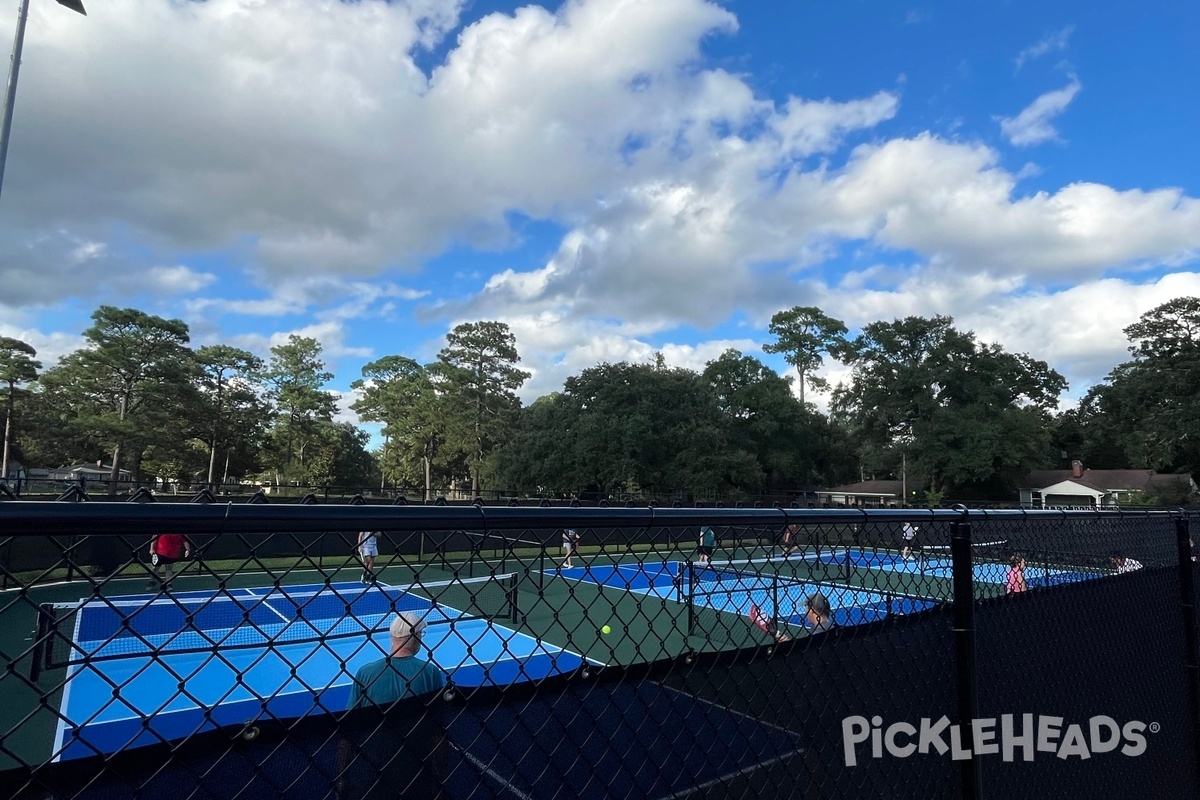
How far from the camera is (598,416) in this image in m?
38.1

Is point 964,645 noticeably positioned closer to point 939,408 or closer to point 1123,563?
point 1123,563

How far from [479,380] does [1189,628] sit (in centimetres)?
4807

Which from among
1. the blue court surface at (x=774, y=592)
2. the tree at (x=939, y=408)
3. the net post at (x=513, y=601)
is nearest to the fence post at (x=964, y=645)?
the blue court surface at (x=774, y=592)

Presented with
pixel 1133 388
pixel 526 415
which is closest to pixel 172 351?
pixel 526 415

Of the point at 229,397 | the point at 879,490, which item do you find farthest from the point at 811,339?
the point at 229,397

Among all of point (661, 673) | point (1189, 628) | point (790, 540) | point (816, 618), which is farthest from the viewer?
point (1189, 628)

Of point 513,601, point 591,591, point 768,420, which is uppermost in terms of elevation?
point 768,420

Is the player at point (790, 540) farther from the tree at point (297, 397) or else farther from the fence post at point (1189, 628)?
the tree at point (297, 397)

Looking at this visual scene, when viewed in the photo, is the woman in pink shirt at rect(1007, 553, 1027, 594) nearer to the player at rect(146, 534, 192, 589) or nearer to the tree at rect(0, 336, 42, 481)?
the player at rect(146, 534, 192, 589)

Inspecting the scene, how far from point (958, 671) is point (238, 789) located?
2.20 m

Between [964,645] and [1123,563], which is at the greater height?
[1123,563]

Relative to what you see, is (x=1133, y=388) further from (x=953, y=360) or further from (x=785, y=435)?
(x=785, y=435)

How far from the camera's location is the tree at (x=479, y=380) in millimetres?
49469

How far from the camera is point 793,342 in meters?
63.1
